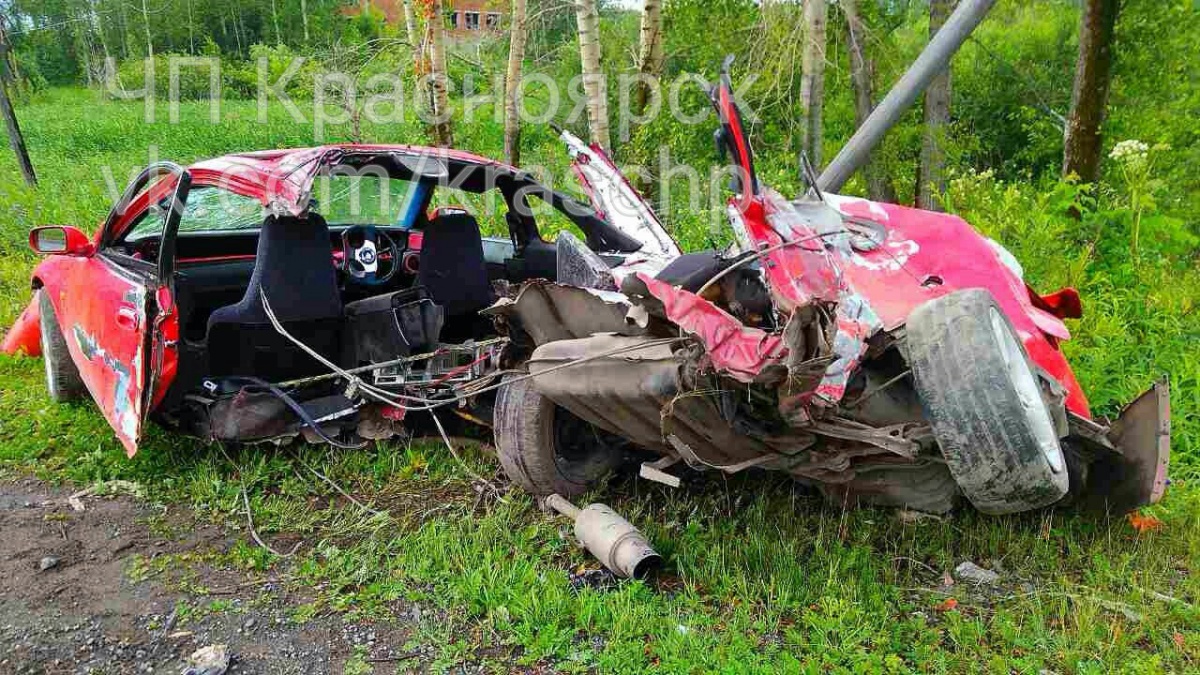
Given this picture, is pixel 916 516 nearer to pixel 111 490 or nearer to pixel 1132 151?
pixel 1132 151

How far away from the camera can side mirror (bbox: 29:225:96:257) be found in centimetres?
471

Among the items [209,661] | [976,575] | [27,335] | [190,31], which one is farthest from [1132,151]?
[190,31]

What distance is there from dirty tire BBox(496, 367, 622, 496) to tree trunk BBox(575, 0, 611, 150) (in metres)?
4.86

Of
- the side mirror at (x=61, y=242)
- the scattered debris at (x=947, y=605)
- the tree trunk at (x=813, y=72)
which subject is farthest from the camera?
the tree trunk at (x=813, y=72)

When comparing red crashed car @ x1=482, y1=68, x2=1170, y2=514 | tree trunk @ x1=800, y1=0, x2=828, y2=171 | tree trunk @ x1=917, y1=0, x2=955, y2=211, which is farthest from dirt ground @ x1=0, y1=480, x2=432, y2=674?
tree trunk @ x1=917, y1=0, x2=955, y2=211

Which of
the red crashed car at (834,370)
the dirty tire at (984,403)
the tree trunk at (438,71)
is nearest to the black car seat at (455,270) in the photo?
the red crashed car at (834,370)

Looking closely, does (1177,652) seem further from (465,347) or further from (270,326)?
(270,326)

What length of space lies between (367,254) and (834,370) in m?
3.22

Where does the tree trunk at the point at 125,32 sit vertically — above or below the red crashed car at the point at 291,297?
above

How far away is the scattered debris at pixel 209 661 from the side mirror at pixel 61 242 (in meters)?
2.93

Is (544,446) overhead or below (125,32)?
below

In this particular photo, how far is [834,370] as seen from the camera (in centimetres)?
271

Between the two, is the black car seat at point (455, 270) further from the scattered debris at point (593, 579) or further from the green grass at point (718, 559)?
the scattered debris at point (593, 579)

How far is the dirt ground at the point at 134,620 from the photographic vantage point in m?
2.77
